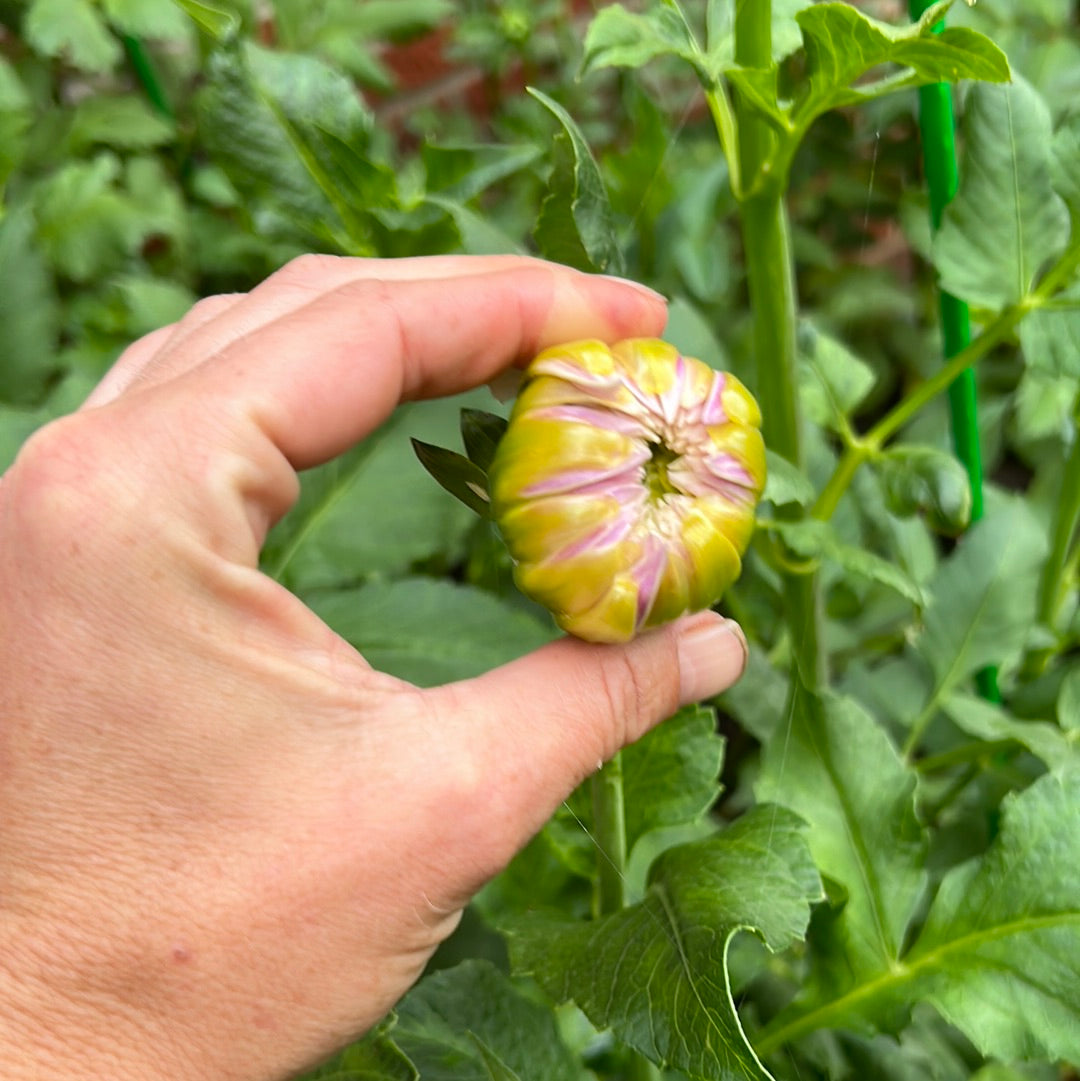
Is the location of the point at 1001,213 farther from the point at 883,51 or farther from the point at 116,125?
the point at 116,125

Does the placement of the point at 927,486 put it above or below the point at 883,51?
below

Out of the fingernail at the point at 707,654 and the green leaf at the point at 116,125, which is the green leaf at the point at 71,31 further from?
the fingernail at the point at 707,654

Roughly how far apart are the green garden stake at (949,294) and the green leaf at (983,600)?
0.03 m

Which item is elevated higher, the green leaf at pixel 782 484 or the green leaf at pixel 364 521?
the green leaf at pixel 782 484

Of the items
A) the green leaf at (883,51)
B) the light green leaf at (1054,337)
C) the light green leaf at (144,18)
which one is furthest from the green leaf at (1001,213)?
the light green leaf at (144,18)

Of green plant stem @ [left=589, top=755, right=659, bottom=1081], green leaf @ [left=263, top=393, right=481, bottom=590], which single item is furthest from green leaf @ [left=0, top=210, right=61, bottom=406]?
green plant stem @ [left=589, top=755, right=659, bottom=1081]

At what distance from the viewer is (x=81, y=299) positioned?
82 cm

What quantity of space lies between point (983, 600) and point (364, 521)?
40 cm

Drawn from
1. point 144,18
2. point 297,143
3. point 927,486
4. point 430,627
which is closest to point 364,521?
point 430,627

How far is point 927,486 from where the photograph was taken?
514mm

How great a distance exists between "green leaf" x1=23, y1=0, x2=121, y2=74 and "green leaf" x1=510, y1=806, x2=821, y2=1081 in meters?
0.66

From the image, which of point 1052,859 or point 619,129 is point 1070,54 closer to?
point 619,129

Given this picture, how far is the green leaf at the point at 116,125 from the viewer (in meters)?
0.88

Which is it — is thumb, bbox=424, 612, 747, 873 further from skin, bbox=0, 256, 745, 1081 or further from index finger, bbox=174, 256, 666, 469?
index finger, bbox=174, 256, 666, 469
